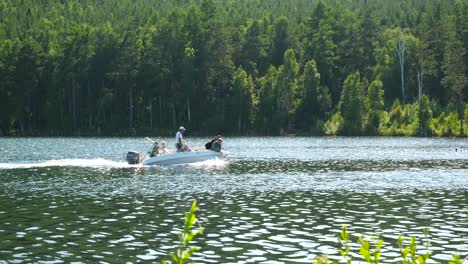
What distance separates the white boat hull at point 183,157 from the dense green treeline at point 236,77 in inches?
2047

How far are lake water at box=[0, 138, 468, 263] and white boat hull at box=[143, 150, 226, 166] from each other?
4.35 ft

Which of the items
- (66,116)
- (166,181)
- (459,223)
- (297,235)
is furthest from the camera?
(66,116)

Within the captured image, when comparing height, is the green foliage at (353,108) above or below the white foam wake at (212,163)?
above

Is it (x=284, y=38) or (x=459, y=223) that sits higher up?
(x=284, y=38)

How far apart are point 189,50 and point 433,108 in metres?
38.8

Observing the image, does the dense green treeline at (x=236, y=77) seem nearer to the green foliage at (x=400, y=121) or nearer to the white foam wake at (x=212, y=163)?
the green foliage at (x=400, y=121)

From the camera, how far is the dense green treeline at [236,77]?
10081 cm

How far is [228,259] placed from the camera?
16469 millimetres

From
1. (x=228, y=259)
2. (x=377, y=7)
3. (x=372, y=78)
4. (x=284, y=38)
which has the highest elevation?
(x=377, y=7)

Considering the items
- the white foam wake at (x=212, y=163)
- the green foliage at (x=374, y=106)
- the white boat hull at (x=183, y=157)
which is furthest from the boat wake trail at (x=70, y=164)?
the green foliage at (x=374, y=106)

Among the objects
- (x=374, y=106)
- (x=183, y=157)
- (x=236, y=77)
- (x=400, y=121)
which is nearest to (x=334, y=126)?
(x=374, y=106)

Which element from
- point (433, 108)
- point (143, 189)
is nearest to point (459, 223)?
point (143, 189)

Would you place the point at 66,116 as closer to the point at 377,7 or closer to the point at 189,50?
the point at 189,50

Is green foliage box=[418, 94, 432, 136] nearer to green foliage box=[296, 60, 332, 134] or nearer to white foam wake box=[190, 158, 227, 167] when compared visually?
green foliage box=[296, 60, 332, 134]
